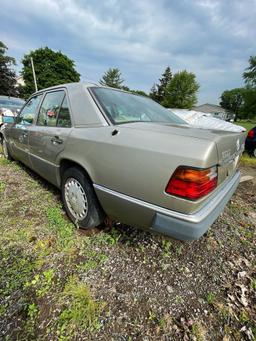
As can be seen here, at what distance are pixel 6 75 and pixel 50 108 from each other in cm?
3779

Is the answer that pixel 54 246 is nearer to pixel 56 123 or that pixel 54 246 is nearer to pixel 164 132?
pixel 56 123

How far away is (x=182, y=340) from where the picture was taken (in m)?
1.23

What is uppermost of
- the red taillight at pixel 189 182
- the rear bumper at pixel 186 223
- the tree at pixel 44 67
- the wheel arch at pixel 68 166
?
the tree at pixel 44 67

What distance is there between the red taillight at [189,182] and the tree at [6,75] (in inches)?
1509

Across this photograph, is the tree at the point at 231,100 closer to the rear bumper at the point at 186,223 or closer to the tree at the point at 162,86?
the tree at the point at 162,86

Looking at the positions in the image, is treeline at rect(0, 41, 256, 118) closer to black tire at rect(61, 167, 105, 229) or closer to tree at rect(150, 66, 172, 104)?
tree at rect(150, 66, 172, 104)

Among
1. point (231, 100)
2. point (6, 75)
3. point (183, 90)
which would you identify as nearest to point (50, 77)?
point (6, 75)

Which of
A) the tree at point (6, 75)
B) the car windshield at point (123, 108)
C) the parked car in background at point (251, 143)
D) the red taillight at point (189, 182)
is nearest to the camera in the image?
the red taillight at point (189, 182)

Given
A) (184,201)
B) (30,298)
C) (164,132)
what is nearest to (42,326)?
(30,298)

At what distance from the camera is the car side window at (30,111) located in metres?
2.98

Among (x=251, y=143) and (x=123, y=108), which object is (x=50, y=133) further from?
(x=251, y=143)

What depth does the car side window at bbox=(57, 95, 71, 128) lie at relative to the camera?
6.83 feet

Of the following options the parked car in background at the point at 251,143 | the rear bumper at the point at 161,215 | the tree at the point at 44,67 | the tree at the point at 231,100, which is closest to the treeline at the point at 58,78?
the tree at the point at 44,67

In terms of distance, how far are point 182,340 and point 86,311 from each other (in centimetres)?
68
